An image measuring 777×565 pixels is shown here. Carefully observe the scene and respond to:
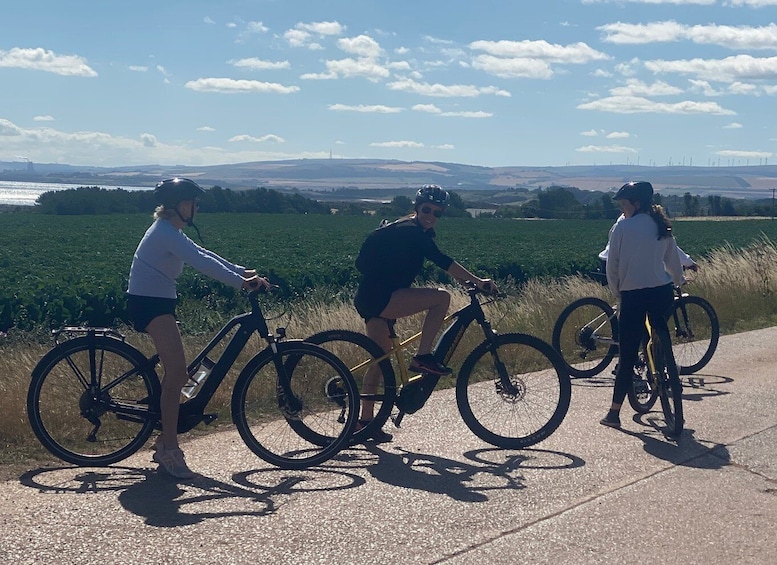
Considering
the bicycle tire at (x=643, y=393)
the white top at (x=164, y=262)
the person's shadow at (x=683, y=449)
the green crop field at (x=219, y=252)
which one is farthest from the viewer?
the green crop field at (x=219, y=252)

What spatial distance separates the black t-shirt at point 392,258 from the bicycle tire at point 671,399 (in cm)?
189

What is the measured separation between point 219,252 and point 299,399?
27.4m

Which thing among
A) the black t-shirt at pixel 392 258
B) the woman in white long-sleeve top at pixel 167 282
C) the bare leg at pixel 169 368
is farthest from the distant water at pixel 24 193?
the bare leg at pixel 169 368

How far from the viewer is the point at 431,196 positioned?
6527 millimetres


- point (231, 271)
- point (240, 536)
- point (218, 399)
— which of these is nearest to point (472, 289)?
point (231, 271)

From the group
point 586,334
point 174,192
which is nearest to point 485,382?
point 174,192

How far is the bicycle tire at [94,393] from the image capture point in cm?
582

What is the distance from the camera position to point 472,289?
22.1 feet

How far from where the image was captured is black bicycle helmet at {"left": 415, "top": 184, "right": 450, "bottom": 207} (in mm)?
6516

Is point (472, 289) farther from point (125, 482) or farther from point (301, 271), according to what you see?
point (301, 271)

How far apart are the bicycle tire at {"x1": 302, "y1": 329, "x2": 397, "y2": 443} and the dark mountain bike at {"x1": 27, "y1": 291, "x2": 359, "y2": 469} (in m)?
0.30

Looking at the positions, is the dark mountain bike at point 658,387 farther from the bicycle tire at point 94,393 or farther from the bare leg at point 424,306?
the bicycle tire at point 94,393

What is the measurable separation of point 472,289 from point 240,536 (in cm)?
275

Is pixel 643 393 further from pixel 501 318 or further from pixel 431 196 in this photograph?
pixel 501 318
